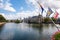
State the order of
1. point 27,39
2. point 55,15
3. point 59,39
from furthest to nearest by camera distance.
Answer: point 27,39
point 55,15
point 59,39

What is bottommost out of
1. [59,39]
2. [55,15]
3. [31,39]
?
[31,39]

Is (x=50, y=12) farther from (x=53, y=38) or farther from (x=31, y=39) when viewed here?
(x=31, y=39)

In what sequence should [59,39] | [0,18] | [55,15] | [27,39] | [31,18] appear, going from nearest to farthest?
1. [59,39]
2. [55,15]
3. [27,39]
4. [31,18]
5. [0,18]

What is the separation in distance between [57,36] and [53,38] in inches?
4.5

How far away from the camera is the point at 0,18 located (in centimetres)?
4447

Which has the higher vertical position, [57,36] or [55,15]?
[55,15]

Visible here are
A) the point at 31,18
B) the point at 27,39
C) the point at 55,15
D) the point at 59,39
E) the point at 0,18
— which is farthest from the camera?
the point at 0,18

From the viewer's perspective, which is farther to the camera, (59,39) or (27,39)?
(27,39)

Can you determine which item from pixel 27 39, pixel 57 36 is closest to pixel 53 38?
pixel 57 36

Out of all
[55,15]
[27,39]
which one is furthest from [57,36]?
[27,39]

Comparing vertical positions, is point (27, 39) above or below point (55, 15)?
below

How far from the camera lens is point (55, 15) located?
5191 millimetres

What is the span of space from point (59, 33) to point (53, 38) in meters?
0.20

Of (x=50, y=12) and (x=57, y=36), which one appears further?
(x=50, y=12)
